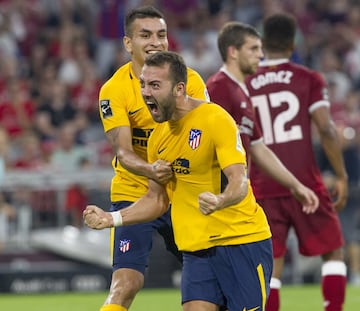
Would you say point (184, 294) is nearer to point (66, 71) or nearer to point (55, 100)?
point (55, 100)

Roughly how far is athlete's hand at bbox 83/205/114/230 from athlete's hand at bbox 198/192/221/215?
2.26 ft

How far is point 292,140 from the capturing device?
9.12 meters

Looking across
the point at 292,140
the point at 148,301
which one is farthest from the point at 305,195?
the point at 148,301

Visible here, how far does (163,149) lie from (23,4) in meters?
13.7

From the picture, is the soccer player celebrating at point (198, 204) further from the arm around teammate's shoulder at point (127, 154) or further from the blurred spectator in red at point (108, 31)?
the blurred spectator in red at point (108, 31)

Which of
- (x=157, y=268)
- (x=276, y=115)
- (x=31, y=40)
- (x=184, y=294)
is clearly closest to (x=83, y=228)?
(x=157, y=268)

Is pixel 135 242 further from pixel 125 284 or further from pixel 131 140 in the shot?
pixel 131 140

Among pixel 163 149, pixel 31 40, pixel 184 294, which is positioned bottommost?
pixel 184 294

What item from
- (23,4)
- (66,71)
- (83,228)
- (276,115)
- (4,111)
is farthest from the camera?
(23,4)

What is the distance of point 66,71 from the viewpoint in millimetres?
18531

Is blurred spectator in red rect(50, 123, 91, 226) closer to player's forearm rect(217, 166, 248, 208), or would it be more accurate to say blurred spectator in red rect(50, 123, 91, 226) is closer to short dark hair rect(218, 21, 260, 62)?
short dark hair rect(218, 21, 260, 62)

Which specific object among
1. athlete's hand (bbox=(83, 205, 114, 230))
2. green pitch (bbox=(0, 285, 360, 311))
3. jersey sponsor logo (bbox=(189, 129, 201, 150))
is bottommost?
green pitch (bbox=(0, 285, 360, 311))

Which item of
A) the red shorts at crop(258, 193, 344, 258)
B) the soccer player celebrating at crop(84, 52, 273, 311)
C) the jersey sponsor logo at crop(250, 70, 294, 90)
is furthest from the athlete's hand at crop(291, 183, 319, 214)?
the soccer player celebrating at crop(84, 52, 273, 311)

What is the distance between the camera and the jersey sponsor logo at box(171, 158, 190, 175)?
6527 millimetres
